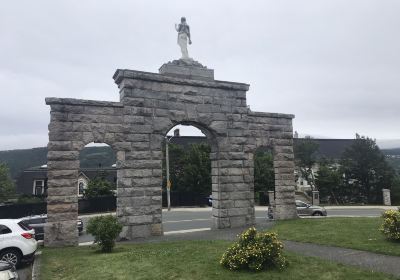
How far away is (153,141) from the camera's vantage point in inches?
630

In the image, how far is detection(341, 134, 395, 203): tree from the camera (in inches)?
1676

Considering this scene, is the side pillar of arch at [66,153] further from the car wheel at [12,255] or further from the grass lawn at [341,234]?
the grass lawn at [341,234]

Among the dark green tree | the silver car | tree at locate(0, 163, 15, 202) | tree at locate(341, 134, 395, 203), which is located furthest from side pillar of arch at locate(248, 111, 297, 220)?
tree at locate(0, 163, 15, 202)

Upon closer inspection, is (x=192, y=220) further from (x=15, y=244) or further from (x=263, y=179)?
(x=263, y=179)

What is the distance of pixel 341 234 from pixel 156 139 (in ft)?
28.3

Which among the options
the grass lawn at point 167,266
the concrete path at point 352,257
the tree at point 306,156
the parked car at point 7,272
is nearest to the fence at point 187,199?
the tree at point 306,156

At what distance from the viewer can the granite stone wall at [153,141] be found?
1436cm

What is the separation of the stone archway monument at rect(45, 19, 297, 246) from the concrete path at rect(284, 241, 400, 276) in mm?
6076

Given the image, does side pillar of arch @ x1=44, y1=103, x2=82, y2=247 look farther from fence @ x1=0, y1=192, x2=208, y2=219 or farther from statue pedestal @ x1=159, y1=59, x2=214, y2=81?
fence @ x1=0, y1=192, x2=208, y2=219

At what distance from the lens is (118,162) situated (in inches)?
605

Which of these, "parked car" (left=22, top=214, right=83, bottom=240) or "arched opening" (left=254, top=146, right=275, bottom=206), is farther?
"arched opening" (left=254, top=146, right=275, bottom=206)

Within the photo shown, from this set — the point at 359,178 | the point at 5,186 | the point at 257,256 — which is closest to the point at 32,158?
the point at 5,186

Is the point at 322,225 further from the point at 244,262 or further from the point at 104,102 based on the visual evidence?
the point at 104,102

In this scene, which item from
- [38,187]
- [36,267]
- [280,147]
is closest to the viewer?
[36,267]
